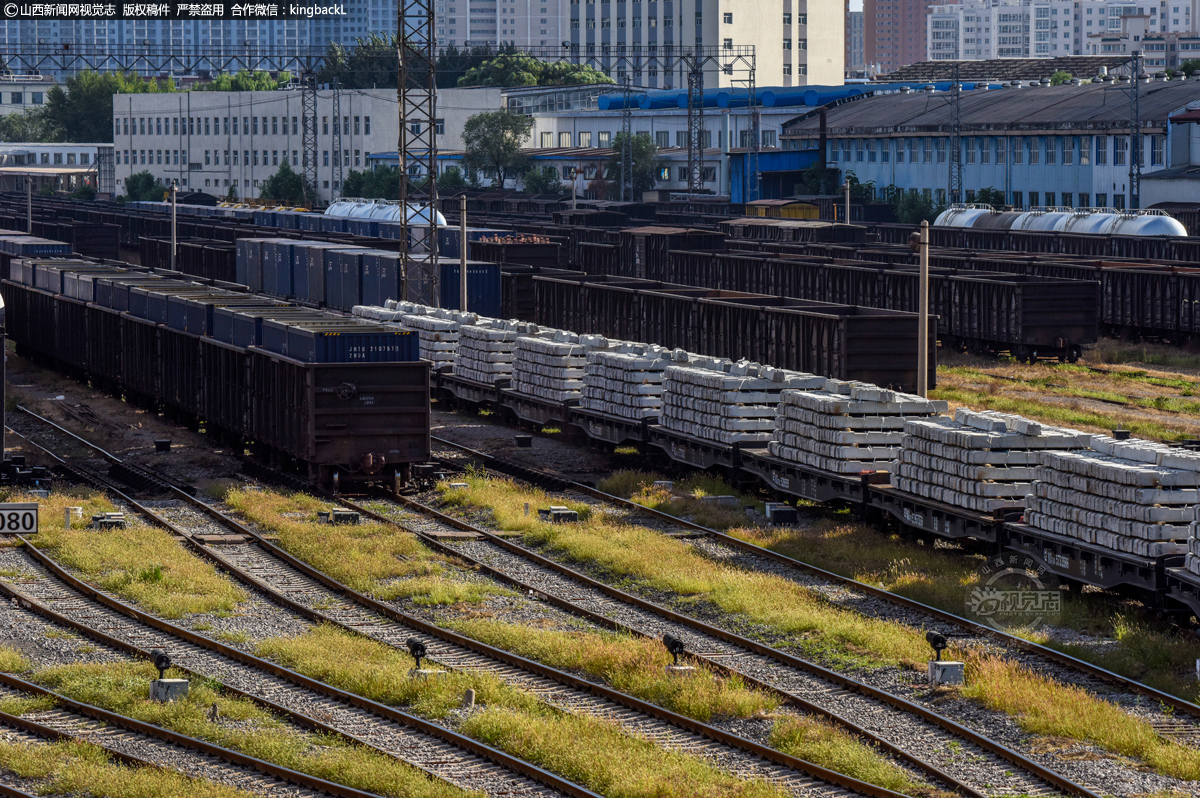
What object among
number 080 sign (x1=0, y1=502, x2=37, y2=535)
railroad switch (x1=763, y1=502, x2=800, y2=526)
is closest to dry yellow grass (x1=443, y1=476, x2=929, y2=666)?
railroad switch (x1=763, y1=502, x2=800, y2=526)

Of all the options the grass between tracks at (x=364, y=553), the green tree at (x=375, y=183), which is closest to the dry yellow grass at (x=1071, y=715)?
the grass between tracks at (x=364, y=553)

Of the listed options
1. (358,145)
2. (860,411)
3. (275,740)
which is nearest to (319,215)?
(358,145)

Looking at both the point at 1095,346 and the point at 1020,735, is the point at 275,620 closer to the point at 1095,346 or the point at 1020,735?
the point at 1020,735

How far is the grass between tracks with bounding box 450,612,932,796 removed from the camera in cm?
1582

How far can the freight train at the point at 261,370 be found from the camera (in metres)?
30.1

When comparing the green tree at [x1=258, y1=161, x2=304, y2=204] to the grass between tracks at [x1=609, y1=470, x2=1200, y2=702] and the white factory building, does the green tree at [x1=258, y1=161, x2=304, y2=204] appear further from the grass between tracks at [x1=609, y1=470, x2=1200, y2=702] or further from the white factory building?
the grass between tracks at [x1=609, y1=470, x2=1200, y2=702]

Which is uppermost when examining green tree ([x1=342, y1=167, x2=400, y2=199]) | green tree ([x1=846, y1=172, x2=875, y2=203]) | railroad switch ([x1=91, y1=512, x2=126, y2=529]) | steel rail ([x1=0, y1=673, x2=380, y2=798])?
green tree ([x1=342, y1=167, x2=400, y2=199])

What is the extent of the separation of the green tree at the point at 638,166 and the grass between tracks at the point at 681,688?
344ft

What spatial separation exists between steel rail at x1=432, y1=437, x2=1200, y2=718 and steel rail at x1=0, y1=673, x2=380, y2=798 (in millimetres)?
8280

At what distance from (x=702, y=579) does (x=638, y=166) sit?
103m

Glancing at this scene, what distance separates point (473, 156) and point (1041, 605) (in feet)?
370

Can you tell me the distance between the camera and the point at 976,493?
77.4 feet

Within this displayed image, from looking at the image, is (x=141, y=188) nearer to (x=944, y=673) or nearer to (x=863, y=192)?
(x=863, y=192)

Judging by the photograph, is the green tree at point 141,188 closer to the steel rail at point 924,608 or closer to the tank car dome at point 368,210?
the tank car dome at point 368,210
